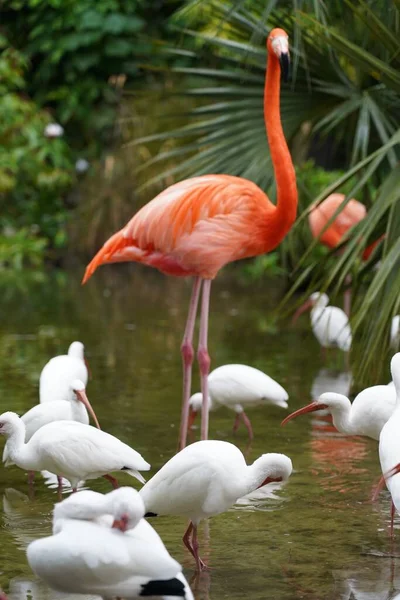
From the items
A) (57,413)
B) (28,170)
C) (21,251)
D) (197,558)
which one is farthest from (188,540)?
(28,170)

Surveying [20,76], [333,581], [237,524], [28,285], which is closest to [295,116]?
[237,524]

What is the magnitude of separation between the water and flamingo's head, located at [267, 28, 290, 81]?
1.38 m

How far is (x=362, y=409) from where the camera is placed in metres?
5.12

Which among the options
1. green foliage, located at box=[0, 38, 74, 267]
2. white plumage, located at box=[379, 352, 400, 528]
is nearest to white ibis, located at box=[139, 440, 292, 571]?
white plumage, located at box=[379, 352, 400, 528]

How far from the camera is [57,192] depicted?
18.9 metres

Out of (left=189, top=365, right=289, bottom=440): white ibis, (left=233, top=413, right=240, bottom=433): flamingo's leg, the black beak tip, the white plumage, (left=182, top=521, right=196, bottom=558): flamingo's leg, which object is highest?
the black beak tip

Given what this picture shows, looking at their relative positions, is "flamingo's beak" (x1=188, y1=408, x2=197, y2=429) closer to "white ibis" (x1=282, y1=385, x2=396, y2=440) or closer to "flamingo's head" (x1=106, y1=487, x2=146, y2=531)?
"white ibis" (x1=282, y1=385, x2=396, y2=440)

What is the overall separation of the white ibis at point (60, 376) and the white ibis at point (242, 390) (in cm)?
66

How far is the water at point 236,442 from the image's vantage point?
13.5 ft

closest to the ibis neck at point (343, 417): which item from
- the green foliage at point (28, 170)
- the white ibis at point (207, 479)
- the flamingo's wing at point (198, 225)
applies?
the white ibis at point (207, 479)

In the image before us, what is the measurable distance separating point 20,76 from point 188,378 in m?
14.5

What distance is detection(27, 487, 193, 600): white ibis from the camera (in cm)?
323

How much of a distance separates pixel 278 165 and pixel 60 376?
1.59 metres

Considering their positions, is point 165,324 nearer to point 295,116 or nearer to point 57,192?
point 295,116
